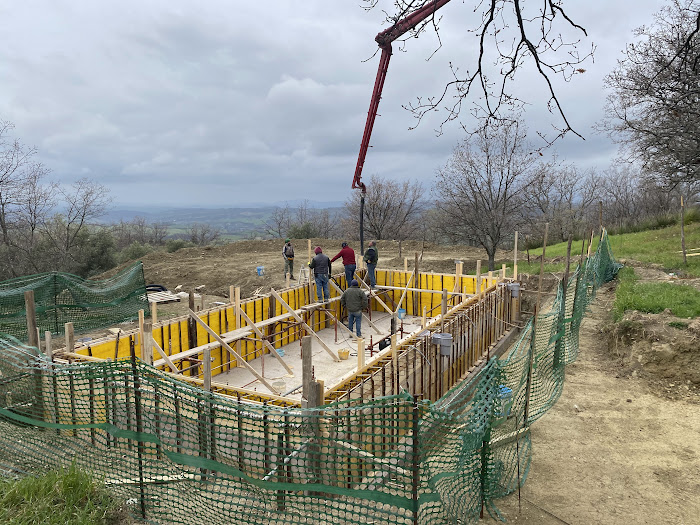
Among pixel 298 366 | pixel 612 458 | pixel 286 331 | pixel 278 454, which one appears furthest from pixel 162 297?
pixel 612 458

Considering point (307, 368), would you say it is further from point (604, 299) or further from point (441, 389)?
point (604, 299)

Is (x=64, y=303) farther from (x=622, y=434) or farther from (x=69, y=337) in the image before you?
(x=622, y=434)

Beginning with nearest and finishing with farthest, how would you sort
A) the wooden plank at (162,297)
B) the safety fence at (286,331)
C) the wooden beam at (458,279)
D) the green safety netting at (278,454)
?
the green safety netting at (278,454), the safety fence at (286,331), the wooden beam at (458,279), the wooden plank at (162,297)

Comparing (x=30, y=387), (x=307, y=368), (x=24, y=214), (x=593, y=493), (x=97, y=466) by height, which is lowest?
(x=593, y=493)

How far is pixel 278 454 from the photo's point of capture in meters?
4.96

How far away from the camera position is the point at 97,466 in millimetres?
5156

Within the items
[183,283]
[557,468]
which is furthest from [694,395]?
[183,283]

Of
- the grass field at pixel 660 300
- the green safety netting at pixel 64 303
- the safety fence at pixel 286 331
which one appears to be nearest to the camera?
the safety fence at pixel 286 331

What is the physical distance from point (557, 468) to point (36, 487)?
5.84 m

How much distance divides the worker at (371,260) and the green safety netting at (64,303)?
7.27 meters

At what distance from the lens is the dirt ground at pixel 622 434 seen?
17.4ft

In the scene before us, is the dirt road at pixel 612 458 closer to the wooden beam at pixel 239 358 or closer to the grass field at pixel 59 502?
the grass field at pixel 59 502

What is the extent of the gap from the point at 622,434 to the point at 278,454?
17.2ft

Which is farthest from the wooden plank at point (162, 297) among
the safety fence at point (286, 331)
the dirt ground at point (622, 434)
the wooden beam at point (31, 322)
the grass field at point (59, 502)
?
the dirt ground at point (622, 434)
